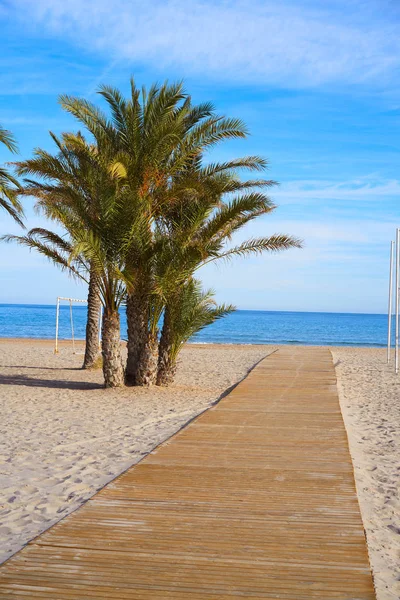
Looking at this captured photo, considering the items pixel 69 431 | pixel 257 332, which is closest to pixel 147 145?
pixel 69 431

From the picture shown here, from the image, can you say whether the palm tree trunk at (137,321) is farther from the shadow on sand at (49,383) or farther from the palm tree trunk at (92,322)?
the palm tree trunk at (92,322)

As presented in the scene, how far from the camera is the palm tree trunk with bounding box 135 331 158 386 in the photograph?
1322cm

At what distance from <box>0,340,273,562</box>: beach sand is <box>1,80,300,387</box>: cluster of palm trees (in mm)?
1257

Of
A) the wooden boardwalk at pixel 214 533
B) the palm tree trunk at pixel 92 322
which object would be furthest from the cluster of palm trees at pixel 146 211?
the wooden boardwalk at pixel 214 533

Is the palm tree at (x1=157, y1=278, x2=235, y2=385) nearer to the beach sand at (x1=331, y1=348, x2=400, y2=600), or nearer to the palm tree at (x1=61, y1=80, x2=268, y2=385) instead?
the palm tree at (x1=61, y1=80, x2=268, y2=385)

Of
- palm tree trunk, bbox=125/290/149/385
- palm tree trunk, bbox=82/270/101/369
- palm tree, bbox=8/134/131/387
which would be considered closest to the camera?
palm tree, bbox=8/134/131/387

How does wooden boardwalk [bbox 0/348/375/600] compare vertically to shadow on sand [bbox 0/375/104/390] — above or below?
above

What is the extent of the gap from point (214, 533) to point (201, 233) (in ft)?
29.5

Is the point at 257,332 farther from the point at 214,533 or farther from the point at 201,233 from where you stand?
the point at 214,533

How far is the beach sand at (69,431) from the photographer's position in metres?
5.57

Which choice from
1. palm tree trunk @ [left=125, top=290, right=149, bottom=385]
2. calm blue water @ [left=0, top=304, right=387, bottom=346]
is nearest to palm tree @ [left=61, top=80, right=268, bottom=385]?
palm tree trunk @ [left=125, top=290, right=149, bottom=385]

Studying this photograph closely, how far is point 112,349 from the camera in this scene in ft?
43.0

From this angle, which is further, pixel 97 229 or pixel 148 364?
pixel 148 364

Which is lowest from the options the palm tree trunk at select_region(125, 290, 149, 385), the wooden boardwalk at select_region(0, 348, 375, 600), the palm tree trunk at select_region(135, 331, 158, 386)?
the wooden boardwalk at select_region(0, 348, 375, 600)
